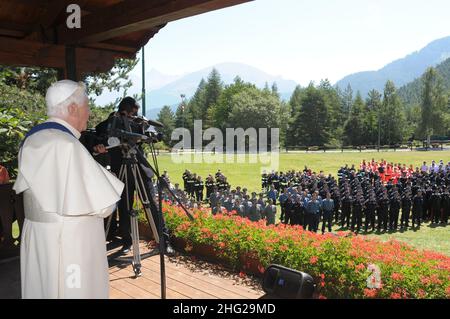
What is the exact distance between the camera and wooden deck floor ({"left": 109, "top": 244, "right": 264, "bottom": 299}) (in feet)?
14.0

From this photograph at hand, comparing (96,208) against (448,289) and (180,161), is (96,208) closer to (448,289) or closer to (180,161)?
(448,289)

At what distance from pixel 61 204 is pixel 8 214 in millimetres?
3266

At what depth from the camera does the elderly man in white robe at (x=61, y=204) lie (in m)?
2.40

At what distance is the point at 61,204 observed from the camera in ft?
7.82

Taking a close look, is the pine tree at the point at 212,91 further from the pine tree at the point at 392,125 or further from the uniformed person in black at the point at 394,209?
the uniformed person in black at the point at 394,209

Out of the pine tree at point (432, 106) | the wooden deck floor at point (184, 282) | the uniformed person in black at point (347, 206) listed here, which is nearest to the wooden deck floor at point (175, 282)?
the wooden deck floor at point (184, 282)

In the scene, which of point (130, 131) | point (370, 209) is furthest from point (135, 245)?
A: point (370, 209)

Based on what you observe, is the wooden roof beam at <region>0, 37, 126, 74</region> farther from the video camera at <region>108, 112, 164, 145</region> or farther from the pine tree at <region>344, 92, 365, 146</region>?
the pine tree at <region>344, 92, 365, 146</region>

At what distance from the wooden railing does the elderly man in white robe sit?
278cm

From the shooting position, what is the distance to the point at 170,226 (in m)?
6.13

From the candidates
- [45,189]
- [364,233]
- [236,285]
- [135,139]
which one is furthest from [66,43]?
[364,233]

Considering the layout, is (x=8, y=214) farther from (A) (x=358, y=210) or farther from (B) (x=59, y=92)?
(A) (x=358, y=210)

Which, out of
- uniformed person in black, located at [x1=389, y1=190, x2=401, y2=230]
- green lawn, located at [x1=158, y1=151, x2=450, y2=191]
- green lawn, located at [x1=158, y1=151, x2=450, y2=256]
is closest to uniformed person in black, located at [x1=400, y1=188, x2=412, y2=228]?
uniformed person in black, located at [x1=389, y1=190, x2=401, y2=230]

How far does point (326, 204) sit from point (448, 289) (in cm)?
1044
